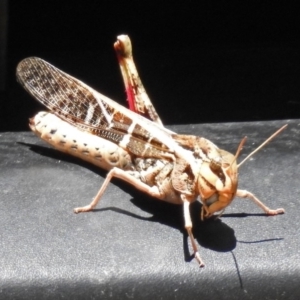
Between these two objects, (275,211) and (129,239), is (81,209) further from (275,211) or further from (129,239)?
(275,211)

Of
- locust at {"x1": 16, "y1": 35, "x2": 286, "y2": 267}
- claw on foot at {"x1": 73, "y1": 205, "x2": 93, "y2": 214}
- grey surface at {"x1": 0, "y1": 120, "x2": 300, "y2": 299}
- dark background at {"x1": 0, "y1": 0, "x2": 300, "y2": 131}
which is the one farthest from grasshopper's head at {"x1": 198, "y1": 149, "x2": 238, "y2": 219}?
dark background at {"x1": 0, "y1": 0, "x2": 300, "y2": 131}

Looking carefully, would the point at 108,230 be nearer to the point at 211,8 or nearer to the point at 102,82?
the point at 102,82

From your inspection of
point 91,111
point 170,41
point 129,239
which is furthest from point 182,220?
point 170,41

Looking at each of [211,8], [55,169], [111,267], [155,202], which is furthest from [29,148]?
[211,8]

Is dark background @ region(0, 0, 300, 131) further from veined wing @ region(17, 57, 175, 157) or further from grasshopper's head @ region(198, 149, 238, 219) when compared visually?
grasshopper's head @ region(198, 149, 238, 219)

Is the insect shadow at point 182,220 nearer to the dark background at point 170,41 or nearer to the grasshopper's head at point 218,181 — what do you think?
the grasshopper's head at point 218,181

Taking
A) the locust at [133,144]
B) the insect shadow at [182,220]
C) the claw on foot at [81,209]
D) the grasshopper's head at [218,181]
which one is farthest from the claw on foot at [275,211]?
the claw on foot at [81,209]
